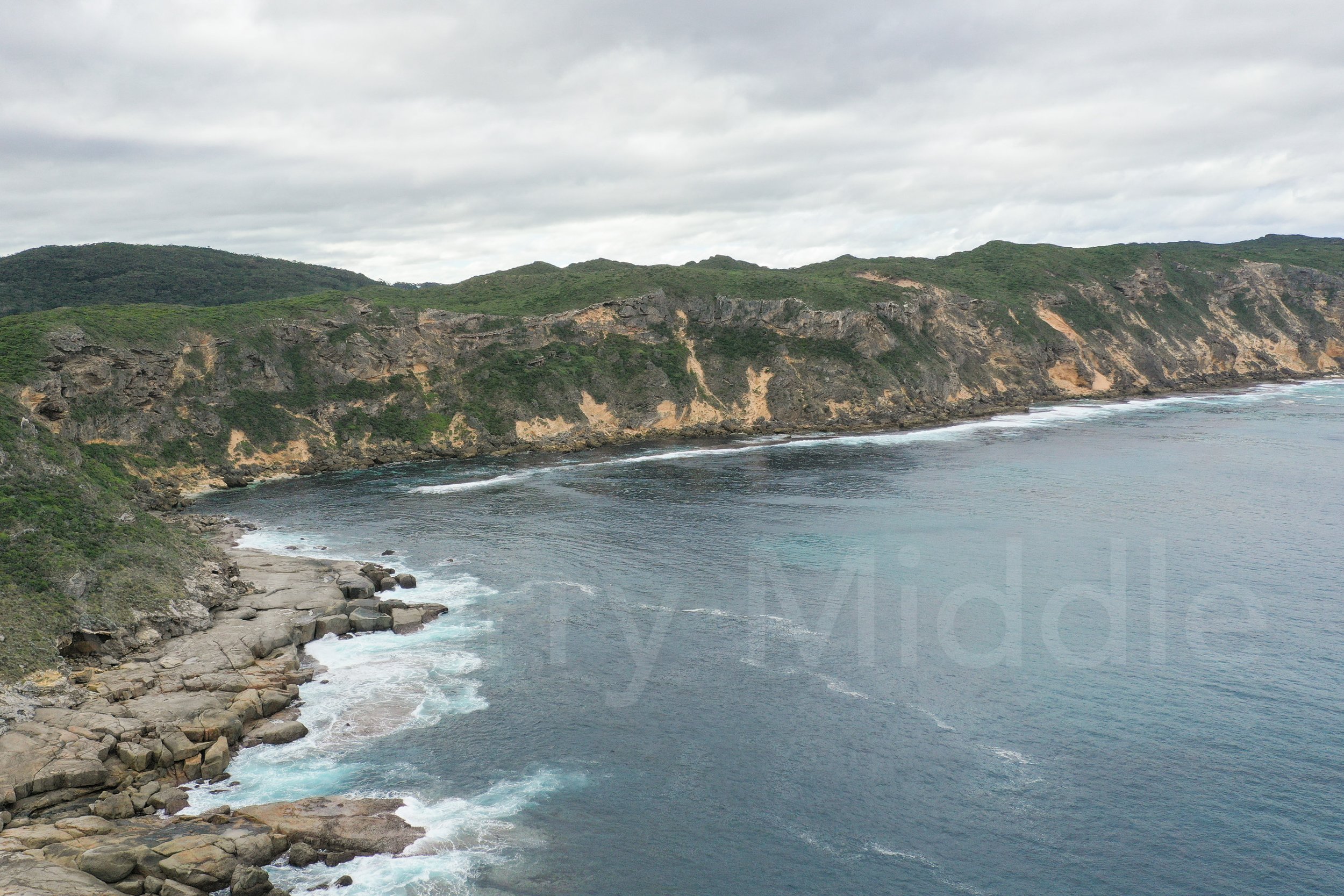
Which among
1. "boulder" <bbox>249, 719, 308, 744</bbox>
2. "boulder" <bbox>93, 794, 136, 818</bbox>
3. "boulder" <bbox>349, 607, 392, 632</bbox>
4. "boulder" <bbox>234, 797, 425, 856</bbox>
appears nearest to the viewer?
"boulder" <bbox>234, 797, 425, 856</bbox>

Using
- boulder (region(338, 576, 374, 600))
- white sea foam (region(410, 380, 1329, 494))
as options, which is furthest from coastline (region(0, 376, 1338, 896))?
white sea foam (region(410, 380, 1329, 494))

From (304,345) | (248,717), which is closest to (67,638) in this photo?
(248,717)

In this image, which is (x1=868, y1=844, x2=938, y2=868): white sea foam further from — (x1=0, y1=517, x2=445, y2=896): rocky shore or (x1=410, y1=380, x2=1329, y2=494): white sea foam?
(x1=410, y1=380, x2=1329, y2=494): white sea foam

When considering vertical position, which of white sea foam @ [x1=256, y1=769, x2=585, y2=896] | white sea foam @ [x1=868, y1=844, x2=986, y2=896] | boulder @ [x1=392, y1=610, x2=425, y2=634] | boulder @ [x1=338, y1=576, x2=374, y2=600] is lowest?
white sea foam @ [x1=868, y1=844, x2=986, y2=896]

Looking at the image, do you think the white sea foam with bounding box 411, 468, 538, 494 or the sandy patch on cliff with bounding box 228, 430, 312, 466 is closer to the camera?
the white sea foam with bounding box 411, 468, 538, 494

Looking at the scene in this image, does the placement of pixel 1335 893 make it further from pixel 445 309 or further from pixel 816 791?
pixel 445 309

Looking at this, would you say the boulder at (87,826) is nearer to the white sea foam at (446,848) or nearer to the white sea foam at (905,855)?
the white sea foam at (446,848)

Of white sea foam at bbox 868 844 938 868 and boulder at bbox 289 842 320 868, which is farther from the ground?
boulder at bbox 289 842 320 868

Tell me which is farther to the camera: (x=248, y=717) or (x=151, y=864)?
(x=248, y=717)
